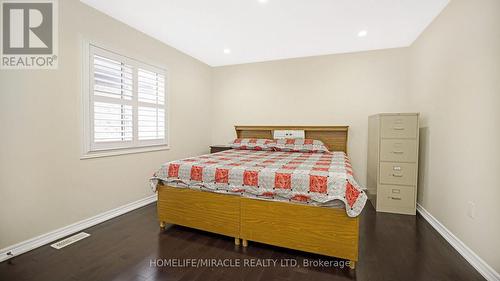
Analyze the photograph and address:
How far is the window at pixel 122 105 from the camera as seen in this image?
2.44 m

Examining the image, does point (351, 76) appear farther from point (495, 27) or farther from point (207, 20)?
point (207, 20)

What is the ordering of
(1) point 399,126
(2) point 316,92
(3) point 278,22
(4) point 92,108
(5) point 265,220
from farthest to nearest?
(2) point 316,92, (1) point 399,126, (3) point 278,22, (4) point 92,108, (5) point 265,220

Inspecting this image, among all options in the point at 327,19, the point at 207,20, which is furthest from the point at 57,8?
the point at 327,19

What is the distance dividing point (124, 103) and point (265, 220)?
7.62ft

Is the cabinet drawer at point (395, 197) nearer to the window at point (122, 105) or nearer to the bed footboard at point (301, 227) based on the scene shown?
the bed footboard at point (301, 227)

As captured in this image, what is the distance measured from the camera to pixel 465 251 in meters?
1.86

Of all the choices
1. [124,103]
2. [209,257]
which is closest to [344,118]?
[209,257]

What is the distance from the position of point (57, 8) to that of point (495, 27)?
3836 millimetres

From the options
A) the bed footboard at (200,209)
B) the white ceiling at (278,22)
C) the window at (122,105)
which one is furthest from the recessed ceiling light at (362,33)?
the window at (122,105)

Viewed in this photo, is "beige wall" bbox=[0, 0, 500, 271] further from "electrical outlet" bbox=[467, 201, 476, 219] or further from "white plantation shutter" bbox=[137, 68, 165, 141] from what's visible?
"white plantation shutter" bbox=[137, 68, 165, 141]

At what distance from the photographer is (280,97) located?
4.22 m

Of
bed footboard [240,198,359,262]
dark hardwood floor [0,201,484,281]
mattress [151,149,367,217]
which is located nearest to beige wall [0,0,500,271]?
dark hardwood floor [0,201,484,281]

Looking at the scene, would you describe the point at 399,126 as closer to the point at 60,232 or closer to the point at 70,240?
the point at 70,240

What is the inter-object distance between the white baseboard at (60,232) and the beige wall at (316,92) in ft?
7.67
